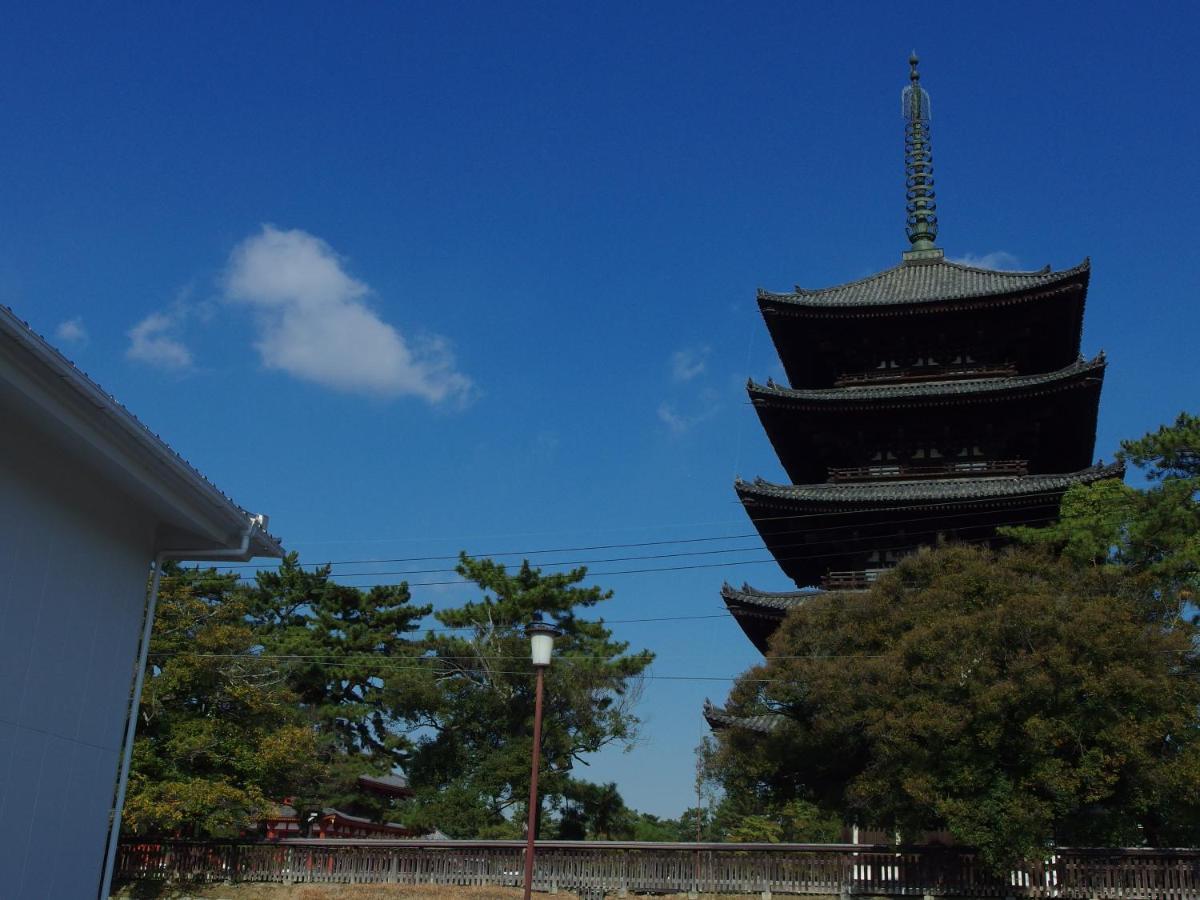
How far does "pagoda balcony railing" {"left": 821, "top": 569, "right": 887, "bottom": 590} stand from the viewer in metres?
28.1

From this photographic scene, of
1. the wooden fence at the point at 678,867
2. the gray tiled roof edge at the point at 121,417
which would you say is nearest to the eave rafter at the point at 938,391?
the wooden fence at the point at 678,867

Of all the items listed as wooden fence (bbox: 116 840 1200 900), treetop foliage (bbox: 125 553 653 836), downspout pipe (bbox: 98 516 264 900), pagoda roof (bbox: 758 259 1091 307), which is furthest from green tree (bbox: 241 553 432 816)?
downspout pipe (bbox: 98 516 264 900)

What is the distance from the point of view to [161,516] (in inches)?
436

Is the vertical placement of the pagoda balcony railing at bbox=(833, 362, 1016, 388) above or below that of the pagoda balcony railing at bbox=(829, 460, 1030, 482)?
above

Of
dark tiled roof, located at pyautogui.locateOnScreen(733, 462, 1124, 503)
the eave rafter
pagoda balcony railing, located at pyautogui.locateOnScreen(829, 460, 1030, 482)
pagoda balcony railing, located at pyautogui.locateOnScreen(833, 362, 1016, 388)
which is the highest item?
pagoda balcony railing, located at pyautogui.locateOnScreen(833, 362, 1016, 388)

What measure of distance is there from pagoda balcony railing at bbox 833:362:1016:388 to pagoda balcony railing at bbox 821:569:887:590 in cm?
609

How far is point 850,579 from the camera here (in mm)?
28375

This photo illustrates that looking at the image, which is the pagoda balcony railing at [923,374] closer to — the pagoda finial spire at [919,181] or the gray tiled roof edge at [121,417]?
the pagoda finial spire at [919,181]

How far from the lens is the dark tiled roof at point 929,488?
27.0m

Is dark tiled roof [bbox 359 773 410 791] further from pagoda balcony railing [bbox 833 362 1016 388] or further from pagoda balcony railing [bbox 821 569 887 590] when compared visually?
pagoda balcony railing [bbox 833 362 1016 388]

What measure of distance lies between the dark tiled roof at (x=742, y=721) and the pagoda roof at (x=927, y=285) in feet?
38.2

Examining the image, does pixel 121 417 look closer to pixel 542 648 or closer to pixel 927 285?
pixel 542 648

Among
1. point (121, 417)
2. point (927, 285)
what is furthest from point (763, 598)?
point (121, 417)

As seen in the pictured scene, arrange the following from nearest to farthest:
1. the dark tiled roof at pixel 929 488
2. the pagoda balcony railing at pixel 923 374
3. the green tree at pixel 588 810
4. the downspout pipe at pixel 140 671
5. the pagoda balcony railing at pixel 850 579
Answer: the downspout pipe at pixel 140 671
the dark tiled roof at pixel 929 488
the pagoda balcony railing at pixel 850 579
the pagoda balcony railing at pixel 923 374
the green tree at pixel 588 810
